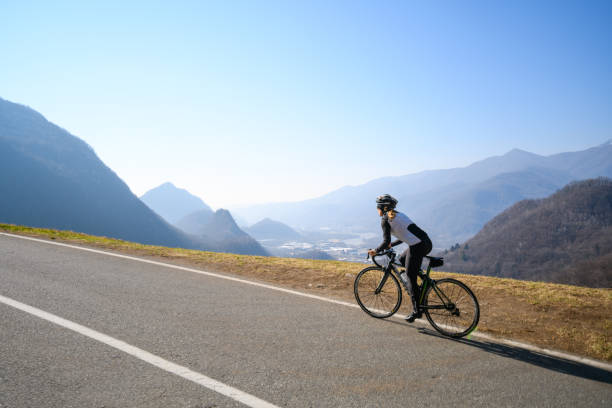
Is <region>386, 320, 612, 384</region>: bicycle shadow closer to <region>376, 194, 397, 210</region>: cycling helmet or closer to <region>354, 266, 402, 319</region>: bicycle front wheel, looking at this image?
<region>354, 266, 402, 319</region>: bicycle front wheel

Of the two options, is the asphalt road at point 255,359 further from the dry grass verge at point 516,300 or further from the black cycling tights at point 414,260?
the dry grass verge at point 516,300

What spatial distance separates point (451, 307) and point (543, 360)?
55.4 inches

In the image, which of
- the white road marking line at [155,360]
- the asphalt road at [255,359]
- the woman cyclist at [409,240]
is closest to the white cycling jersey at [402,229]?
the woman cyclist at [409,240]

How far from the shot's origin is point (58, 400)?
10.7 ft

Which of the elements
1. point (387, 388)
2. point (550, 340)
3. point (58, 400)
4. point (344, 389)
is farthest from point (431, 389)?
point (58, 400)

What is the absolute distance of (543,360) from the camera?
4.80 m

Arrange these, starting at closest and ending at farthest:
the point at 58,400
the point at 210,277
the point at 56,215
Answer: the point at 58,400 < the point at 210,277 < the point at 56,215

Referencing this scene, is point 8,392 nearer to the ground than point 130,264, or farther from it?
nearer to the ground

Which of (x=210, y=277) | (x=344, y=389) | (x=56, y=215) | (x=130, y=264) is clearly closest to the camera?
(x=344, y=389)

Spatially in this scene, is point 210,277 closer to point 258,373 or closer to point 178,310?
point 178,310

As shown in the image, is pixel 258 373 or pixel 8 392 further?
pixel 258 373

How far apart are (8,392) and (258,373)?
2388 millimetres

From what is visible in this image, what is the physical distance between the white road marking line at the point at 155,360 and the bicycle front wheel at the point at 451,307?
3608 mm

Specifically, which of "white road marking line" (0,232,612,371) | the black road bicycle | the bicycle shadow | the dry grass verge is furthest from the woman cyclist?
the dry grass verge
